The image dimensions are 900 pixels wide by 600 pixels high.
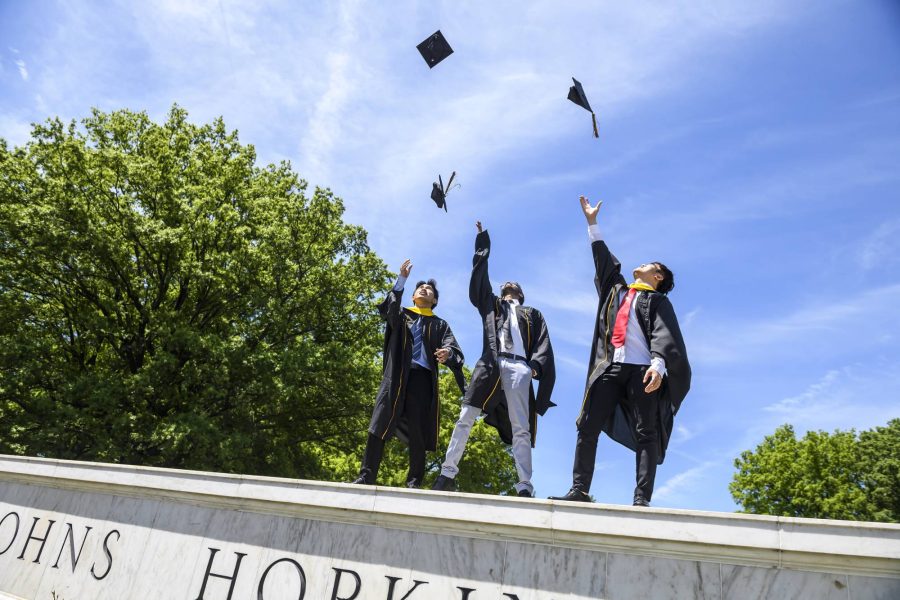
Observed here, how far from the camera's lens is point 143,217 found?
1556 centimetres

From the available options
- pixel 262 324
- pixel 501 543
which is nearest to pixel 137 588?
pixel 501 543

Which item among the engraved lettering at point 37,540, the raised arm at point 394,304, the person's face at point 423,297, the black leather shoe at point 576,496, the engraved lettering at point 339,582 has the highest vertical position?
the person's face at point 423,297

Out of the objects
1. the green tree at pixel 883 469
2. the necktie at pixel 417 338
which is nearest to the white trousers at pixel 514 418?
the necktie at pixel 417 338

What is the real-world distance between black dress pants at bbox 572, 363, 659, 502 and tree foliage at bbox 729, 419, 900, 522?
1028 inches

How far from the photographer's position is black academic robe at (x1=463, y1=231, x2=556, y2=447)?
600 centimetres

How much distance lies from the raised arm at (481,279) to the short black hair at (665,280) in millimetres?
1614

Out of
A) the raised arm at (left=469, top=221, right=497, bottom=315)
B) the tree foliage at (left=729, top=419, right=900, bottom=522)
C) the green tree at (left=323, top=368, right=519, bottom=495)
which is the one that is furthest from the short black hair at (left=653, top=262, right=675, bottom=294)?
the tree foliage at (left=729, top=419, right=900, bottom=522)

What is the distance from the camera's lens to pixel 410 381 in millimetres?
6496

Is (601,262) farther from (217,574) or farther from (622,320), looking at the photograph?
(217,574)

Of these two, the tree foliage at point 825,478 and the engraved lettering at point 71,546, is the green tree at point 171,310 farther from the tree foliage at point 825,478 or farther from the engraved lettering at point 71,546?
the tree foliage at point 825,478

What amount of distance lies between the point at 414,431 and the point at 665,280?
2.83m

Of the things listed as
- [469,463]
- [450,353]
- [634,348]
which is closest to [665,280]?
[634,348]

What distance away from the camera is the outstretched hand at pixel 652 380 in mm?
4848

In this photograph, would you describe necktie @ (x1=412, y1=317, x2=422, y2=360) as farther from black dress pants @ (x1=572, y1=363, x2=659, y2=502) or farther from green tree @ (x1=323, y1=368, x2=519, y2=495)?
green tree @ (x1=323, y1=368, x2=519, y2=495)
